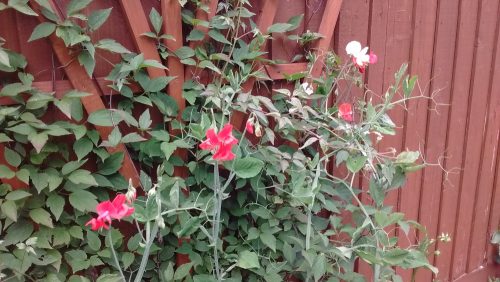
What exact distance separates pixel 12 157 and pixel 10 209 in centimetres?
13

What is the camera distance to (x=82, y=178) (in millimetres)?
1276

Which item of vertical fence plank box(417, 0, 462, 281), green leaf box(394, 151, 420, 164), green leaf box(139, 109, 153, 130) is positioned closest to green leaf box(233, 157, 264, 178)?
green leaf box(139, 109, 153, 130)

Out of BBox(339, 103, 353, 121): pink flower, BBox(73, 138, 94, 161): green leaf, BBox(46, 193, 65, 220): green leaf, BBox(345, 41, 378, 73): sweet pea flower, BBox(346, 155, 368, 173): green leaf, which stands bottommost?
BBox(46, 193, 65, 220): green leaf

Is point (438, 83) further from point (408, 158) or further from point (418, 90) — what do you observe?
point (408, 158)

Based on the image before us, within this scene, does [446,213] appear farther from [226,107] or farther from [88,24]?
[88,24]

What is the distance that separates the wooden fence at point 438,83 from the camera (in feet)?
5.27

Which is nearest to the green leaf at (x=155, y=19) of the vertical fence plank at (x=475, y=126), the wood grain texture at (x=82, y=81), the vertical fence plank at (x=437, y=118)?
the wood grain texture at (x=82, y=81)

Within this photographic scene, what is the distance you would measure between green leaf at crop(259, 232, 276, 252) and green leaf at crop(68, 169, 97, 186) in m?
0.57

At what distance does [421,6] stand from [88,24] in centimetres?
143

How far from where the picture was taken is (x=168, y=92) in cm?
146

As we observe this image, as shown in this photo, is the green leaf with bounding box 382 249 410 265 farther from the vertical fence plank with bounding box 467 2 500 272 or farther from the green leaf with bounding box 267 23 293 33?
the vertical fence plank with bounding box 467 2 500 272

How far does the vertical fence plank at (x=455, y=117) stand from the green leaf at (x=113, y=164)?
151cm

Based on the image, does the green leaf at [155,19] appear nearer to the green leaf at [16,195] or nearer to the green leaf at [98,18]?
the green leaf at [98,18]

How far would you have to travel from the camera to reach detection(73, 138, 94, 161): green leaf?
4.26 ft
